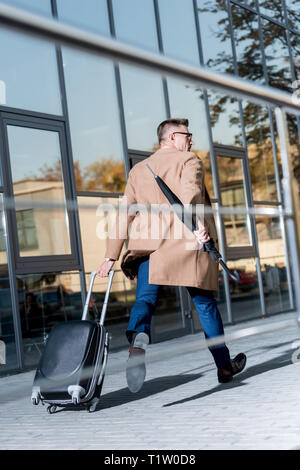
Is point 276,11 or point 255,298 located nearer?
point 255,298

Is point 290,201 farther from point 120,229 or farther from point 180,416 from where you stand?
point 120,229

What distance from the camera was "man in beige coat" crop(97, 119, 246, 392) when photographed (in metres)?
4.67

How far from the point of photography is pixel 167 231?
15.8 feet

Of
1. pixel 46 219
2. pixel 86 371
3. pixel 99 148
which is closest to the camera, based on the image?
pixel 86 371

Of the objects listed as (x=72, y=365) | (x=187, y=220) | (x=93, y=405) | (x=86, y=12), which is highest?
(x=86, y=12)

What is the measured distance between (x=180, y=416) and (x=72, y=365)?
0.70 m

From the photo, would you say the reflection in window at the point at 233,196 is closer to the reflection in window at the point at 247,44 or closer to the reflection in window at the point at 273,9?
the reflection in window at the point at 247,44

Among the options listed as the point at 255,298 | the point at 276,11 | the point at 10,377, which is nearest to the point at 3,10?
the point at 10,377

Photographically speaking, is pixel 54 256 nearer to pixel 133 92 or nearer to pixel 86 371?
pixel 133 92

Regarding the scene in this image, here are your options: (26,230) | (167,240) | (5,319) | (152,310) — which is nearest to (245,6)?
(26,230)

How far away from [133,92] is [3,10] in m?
9.11

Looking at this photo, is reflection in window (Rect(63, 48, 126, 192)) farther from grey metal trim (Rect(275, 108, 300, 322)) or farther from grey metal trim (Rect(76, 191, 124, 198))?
grey metal trim (Rect(275, 108, 300, 322))
